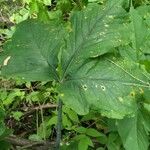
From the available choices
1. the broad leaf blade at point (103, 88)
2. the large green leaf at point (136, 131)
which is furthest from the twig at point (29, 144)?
the broad leaf blade at point (103, 88)

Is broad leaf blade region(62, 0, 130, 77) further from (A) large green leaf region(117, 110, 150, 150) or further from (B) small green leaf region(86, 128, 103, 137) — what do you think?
(B) small green leaf region(86, 128, 103, 137)

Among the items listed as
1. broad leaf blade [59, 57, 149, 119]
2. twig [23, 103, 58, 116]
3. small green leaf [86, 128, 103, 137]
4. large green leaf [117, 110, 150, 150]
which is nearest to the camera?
broad leaf blade [59, 57, 149, 119]

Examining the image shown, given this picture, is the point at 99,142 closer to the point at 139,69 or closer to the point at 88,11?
the point at 139,69

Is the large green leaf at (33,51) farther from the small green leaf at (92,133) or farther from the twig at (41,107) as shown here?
the twig at (41,107)

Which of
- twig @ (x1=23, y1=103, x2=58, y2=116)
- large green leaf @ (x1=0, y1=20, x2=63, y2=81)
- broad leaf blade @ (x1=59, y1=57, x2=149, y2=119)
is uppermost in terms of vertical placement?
large green leaf @ (x1=0, y1=20, x2=63, y2=81)

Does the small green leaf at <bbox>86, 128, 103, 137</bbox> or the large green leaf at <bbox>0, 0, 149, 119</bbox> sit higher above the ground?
the large green leaf at <bbox>0, 0, 149, 119</bbox>

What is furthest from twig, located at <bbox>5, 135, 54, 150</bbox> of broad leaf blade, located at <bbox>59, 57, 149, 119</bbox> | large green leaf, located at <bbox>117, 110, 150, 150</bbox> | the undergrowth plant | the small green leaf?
broad leaf blade, located at <bbox>59, 57, 149, 119</bbox>
